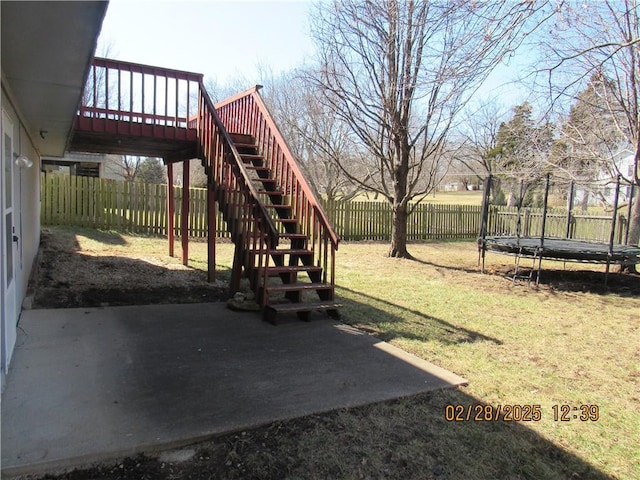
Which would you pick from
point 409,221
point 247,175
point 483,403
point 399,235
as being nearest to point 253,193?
point 247,175

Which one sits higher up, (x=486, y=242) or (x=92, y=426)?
(x=486, y=242)

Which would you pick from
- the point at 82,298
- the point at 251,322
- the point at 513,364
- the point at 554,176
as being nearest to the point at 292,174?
the point at 251,322

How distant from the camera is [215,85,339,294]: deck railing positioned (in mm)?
6277

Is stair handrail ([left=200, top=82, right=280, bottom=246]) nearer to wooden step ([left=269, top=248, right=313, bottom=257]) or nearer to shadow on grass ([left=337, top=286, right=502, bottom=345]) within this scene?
wooden step ([left=269, top=248, right=313, bottom=257])

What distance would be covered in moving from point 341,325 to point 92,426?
11.0ft

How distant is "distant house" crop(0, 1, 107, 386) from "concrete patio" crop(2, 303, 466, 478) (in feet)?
1.52

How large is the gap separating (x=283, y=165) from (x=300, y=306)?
7.93 feet

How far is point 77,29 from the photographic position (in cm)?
279

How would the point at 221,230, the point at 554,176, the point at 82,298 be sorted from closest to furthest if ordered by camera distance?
the point at 82,298 → the point at 554,176 → the point at 221,230

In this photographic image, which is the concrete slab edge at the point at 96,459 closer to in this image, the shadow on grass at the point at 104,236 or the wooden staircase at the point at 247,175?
the wooden staircase at the point at 247,175

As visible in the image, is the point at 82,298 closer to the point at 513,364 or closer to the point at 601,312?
the point at 513,364

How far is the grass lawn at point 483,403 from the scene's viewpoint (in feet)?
9.03

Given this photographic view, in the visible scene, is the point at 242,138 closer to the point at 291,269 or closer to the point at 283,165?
the point at 283,165

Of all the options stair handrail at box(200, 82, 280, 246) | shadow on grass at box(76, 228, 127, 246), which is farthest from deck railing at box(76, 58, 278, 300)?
shadow on grass at box(76, 228, 127, 246)
